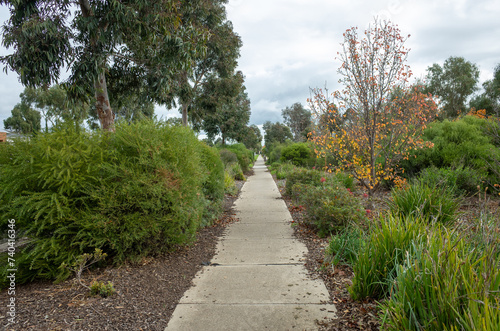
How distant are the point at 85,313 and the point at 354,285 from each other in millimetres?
2712

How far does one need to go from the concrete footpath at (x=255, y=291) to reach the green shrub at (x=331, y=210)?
63cm

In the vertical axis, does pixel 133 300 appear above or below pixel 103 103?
below

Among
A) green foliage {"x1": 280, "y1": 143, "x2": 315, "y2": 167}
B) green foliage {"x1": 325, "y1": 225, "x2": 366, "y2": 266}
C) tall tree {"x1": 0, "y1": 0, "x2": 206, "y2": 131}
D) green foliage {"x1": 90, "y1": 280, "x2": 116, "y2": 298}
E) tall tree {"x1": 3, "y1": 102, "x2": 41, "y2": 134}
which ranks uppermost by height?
tall tree {"x1": 3, "y1": 102, "x2": 41, "y2": 134}

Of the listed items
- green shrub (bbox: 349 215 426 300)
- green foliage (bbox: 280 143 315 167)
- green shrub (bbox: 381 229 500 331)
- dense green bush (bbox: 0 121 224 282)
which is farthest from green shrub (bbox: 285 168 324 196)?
green foliage (bbox: 280 143 315 167)

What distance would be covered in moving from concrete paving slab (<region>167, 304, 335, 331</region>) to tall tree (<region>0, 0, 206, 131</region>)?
153 inches

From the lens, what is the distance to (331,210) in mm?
5559

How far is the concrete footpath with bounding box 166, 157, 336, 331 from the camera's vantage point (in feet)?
9.76

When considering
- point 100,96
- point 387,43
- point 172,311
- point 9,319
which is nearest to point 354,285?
point 172,311

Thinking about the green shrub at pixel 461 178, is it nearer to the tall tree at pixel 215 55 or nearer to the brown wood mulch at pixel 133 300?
the brown wood mulch at pixel 133 300

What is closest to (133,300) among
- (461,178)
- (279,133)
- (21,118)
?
(461,178)

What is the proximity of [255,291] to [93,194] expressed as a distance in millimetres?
2351

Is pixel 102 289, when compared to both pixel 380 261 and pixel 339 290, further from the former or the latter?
pixel 380 261

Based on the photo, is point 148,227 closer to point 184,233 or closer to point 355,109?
point 184,233

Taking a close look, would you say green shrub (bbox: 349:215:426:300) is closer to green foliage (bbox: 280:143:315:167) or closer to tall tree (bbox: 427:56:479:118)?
green foliage (bbox: 280:143:315:167)
